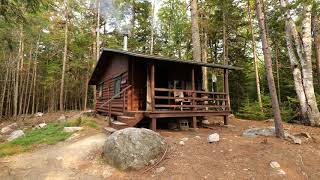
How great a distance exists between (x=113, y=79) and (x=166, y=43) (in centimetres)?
1612

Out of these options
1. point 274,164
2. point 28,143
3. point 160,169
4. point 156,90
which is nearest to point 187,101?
point 156,90

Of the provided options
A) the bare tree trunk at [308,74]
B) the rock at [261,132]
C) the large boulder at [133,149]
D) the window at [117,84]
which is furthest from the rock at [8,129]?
the bare tree trunk at [308,74]

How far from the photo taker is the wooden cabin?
11.0 metres

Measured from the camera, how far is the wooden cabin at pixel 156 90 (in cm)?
1098

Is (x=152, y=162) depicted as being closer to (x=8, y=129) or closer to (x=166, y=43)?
(x=8, y=129)

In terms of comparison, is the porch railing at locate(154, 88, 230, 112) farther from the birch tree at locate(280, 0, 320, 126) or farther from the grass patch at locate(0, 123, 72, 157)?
the grass patch at locate(0, 123, 72, 157)

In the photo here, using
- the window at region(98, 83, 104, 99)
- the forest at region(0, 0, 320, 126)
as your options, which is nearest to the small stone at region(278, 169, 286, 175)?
the forest at region(0, 0, 320, 126)

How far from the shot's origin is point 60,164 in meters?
7.52

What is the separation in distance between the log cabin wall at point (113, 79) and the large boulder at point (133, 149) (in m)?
5.00

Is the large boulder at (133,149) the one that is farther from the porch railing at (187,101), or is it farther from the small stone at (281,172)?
the porch railing at (187,101)

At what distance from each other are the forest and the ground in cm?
712

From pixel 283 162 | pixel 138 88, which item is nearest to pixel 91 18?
pixel 138 88

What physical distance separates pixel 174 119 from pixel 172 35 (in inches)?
737

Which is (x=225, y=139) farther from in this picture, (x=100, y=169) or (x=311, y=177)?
(x=100, y=169)
